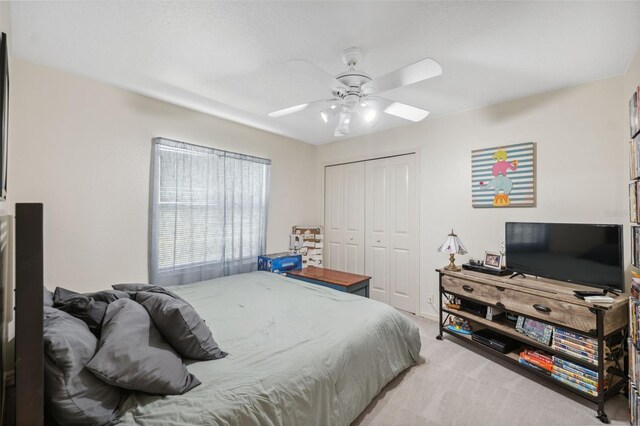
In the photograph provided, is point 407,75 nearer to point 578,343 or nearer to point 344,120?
point 344,120

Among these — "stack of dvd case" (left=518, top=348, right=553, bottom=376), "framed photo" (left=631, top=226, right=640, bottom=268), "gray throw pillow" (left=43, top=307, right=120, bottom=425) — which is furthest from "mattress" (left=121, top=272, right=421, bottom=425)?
"framed photo" (left=631, top=226, right=640, bottom=268)

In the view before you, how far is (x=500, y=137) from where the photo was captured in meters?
2.98

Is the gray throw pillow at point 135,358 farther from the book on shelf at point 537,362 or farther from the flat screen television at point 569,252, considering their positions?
the flat screen television at point 569,252

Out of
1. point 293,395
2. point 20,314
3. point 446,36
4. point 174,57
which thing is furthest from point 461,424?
point 174,57

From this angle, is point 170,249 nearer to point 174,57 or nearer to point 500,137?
point 174,57

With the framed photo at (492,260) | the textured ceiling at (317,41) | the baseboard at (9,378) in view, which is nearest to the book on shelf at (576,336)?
the framed photo at (492,260)

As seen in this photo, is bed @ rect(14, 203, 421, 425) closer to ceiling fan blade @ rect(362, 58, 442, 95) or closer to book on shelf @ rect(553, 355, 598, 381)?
book on shelf @ rect(553, 355, 598, 381)

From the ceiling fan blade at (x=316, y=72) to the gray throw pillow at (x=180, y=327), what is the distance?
4.84 feet

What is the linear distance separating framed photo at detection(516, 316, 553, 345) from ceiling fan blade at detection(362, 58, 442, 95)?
2.09 meters

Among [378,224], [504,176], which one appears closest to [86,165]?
[378,224]

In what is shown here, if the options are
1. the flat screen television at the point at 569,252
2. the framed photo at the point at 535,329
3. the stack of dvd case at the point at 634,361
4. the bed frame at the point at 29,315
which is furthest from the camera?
the framed photo at the point at 535,329

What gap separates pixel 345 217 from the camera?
14.7 feet

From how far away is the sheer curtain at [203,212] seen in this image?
117 inches

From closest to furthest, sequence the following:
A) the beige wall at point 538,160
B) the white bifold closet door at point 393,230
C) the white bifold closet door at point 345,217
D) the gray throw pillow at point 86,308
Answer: the gray throw pillow at point 86,308 → the beige wall at point 538,160 → the white bifold closet door at point 393,230 → the white bifold closet door at point 345,217
